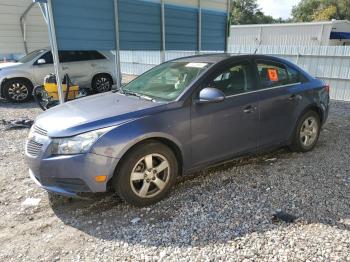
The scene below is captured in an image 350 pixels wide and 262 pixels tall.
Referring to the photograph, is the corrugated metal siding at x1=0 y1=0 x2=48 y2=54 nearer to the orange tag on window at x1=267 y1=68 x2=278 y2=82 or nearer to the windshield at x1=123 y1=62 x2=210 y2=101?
the windshield at x1=123 y1=62 x2=210 y2=101

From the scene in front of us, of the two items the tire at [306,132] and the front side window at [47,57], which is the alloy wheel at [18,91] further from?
the tire at [306,132]

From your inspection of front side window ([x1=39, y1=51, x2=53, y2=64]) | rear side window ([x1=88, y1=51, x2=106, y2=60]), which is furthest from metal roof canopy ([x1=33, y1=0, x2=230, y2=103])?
front side window ([x1=39, y1=51, x2=53, y2=64])

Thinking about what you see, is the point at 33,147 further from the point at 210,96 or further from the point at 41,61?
the point at 41,61

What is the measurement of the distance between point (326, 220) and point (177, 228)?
1.47m

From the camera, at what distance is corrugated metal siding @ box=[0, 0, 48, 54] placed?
11.9 metres

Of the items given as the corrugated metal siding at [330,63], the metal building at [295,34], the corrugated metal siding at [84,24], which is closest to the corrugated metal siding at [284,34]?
the metal building at [295,34]

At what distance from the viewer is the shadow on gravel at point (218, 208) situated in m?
2.88

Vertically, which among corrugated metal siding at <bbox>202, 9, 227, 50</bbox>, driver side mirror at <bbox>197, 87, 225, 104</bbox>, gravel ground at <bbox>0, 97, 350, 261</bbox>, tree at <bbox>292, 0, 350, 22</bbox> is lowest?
gravel ground at <bbox>0, 97, 350, 261</bbox>

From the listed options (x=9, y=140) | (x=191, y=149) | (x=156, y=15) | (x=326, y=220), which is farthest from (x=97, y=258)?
(x=156, y=15)

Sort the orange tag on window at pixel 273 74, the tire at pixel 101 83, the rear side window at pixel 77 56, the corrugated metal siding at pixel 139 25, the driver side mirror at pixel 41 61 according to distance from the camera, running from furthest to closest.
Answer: the tire at pixel 101 83 → the rear side window at pixel 77 56 → the driver side mirror at pixel 41 61 → the corrugated metal siding at pixel 139 25 → the orange tag on window at pixel 273 74

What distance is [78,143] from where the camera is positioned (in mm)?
2922

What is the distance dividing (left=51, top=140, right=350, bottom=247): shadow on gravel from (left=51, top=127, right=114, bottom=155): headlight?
664mm

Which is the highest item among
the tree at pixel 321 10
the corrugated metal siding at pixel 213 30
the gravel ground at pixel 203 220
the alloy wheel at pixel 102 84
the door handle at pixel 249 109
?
the tree at pixel 321 10

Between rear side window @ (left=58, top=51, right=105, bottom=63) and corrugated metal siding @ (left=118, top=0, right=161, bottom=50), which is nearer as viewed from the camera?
corrugated metal siding @ (left=118, top=0, right=161, bottom=50)
